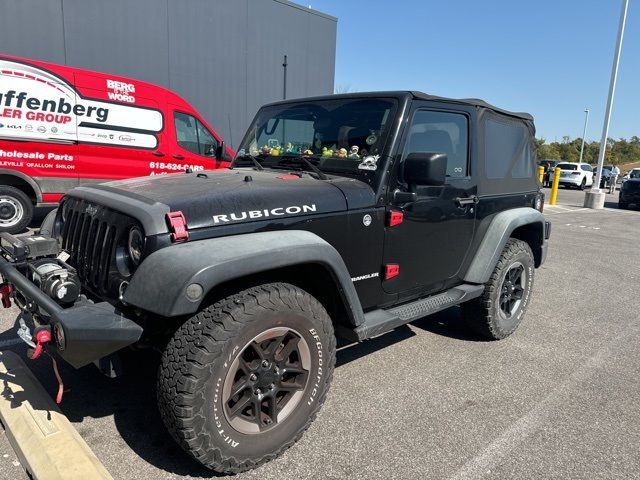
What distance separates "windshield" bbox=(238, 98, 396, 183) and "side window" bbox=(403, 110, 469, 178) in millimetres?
214

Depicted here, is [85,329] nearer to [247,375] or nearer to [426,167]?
[247,375]

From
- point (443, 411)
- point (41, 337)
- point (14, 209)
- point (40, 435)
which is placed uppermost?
point (41, 337)

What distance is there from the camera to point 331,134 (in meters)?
3.30

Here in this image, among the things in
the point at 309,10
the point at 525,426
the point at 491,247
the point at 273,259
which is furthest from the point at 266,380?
the point at 309,10

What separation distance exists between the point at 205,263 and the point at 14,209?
21.8 ft

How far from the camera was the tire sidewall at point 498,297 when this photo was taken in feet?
12.9

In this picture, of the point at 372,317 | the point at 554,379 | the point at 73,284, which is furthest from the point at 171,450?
the point at 554,379

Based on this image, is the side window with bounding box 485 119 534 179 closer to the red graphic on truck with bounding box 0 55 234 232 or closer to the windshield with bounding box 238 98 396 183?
the windshield with bounding box 238 98 396 183

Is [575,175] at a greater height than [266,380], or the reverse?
[575,175]

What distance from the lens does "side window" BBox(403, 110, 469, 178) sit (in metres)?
3.14

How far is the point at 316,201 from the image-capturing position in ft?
8.70

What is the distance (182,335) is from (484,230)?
8.65 ft

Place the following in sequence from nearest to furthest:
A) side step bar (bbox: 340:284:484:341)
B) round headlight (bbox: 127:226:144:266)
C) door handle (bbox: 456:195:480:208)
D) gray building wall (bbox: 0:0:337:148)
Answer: round headlight (bbox: 127:226:144:266)
side step bar (bbox: 340:284:484:341)
door handle (bbox: 456:195:480:208)
gray building wall (bbox: 0:0:337:148)

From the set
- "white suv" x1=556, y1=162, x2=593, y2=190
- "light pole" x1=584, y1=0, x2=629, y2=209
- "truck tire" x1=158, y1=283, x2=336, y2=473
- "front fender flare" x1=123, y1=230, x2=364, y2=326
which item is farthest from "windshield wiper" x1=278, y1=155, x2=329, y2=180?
"white suv" x1=556, y1=162, x2=593, y2=190
